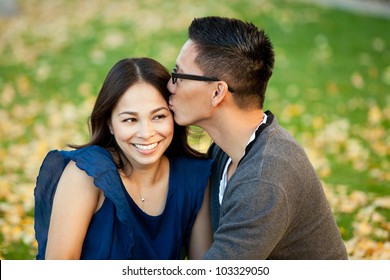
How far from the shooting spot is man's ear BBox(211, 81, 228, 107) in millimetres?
3646

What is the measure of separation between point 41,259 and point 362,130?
513 centimetres

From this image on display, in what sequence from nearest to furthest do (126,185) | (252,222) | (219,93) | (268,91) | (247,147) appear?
(252,222)
(247,147)
(219,93)
(126,185)
(268,91)

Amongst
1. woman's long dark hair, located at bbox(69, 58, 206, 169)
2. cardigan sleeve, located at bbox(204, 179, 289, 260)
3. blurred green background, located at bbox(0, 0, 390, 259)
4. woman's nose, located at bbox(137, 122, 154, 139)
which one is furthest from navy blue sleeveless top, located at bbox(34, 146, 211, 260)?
blurred green background, located at bbox(0, 0, 390, 259)

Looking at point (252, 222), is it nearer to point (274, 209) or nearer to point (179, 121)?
point (274, 209)

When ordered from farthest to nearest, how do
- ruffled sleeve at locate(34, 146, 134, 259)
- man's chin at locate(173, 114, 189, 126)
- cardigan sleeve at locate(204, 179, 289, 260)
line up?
man's chin at locate(173, 114, 189, 126), ruffled sleeve at locate(34, 146, 134, 259), cardigan sleeve at locate(204, 179, 289, 260)

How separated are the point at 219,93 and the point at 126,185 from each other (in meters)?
0.80

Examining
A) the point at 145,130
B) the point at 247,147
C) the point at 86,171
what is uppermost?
the point at 145,130

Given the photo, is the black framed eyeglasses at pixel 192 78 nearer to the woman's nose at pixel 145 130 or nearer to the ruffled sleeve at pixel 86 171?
the woman's nose at pixel 145 130

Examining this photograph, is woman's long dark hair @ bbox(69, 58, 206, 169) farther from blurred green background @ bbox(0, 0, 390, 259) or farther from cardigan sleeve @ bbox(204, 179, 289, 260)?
blurred green background @ bbox(0, 0, 390, 259)

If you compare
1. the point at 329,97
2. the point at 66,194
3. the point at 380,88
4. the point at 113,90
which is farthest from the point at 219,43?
the point at 380,88

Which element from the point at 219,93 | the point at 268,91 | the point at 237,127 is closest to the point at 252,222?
the point at 237,127

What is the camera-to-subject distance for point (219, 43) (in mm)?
3641

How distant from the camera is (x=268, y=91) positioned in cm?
931

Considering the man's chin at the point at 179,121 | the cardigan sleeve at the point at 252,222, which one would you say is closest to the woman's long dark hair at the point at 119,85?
the man's chin at the point at 179,121
